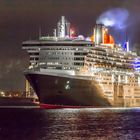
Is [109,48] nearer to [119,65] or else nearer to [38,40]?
[119,65]

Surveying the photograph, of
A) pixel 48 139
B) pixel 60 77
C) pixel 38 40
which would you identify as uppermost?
pixel 38 40

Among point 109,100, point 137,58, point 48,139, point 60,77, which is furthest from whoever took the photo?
point 137,58

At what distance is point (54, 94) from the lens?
431 ft

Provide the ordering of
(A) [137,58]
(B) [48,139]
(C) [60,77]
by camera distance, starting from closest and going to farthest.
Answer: (B) [48,139]
(C) [60,77]
(A) [137,58]

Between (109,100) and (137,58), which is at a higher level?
(137,58)

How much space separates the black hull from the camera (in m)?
131

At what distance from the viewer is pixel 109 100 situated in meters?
142

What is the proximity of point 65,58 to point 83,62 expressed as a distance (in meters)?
4.47

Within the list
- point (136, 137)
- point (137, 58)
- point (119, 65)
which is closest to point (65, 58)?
point (119, 65)

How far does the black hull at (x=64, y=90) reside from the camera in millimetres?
130750

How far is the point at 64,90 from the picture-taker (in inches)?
5172

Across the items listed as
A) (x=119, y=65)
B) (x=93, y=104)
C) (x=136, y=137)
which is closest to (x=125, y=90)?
(x=119, y=65)

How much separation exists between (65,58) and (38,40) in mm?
7727

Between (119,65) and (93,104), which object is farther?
(119,65)
